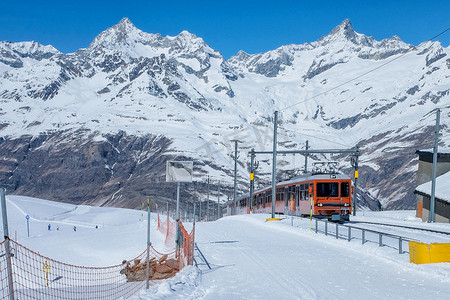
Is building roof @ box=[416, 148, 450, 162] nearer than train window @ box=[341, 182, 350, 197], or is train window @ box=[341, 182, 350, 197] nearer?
train window @ box=[341, 182, 350, 197]

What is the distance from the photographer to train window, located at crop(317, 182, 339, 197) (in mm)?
33781

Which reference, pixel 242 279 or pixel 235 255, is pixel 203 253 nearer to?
pixel 235 255

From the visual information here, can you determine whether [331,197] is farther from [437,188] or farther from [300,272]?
[300,272]

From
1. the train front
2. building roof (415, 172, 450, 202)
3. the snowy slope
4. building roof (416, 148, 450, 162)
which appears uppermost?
building roof (416, 148, 450, 162)

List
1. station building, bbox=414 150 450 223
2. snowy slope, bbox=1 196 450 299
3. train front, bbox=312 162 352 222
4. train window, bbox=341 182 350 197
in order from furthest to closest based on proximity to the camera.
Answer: station building, bbox=414 150 450 223 < train window, bbox=341 182 350 197 < train front, bbox=312 162 352 222 < snowy slope, bbox=1 196 450 299

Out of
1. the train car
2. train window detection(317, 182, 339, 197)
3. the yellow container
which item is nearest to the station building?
the train car

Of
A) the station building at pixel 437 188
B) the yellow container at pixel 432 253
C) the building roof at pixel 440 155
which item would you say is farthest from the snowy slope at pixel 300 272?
the building roof at pixel 440 155

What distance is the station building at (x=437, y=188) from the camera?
147 ft

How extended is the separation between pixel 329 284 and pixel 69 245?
113 feet

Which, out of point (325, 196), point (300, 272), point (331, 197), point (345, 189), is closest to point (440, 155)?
point (345, 189)

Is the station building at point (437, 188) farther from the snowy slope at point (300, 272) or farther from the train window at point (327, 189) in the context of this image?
the snowy slope at point (300, 272)

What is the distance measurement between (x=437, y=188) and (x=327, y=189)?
18.8 metres

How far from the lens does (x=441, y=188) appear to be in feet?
153

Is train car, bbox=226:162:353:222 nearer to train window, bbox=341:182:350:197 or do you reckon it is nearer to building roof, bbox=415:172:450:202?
train window, bbox=341:182:350:197
